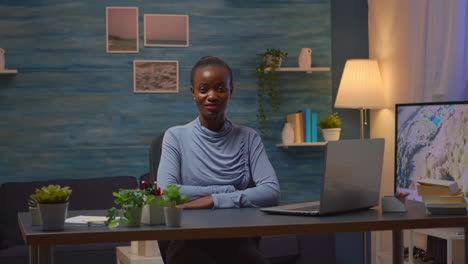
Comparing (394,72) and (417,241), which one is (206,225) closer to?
(417,241)

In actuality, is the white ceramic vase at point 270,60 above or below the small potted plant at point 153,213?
above

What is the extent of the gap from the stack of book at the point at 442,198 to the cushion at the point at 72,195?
9.08ft

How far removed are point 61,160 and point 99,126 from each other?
1.25 feet

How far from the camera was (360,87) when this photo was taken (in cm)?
498

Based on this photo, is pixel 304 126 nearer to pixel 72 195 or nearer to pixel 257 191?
pixel 72 195

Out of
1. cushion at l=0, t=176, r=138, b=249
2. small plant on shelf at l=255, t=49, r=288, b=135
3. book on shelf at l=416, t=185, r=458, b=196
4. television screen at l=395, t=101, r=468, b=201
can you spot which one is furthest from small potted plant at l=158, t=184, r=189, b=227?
small plant on shelf at l=255, t=49, r=288, b=135

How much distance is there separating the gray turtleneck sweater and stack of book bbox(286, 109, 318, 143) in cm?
244

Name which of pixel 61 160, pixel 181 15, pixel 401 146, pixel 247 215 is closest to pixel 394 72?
pixel 401 146

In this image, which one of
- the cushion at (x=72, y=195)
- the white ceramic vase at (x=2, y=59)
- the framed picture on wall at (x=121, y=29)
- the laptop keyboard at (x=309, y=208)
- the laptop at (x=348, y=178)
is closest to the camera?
the laptop at (x=348, y=178)

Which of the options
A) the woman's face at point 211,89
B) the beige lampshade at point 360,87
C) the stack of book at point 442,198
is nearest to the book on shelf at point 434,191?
the stack of book at point 442,198

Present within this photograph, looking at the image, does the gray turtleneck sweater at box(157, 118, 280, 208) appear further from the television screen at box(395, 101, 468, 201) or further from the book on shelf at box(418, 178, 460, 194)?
the television screen at box(395, 101, 468, 201)

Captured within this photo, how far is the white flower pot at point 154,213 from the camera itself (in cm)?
192

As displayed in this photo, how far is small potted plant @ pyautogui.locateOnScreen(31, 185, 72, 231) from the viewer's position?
5.96 ft

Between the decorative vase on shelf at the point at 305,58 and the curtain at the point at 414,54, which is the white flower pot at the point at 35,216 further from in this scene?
the decorative vase on shelf at the point at 305,58
